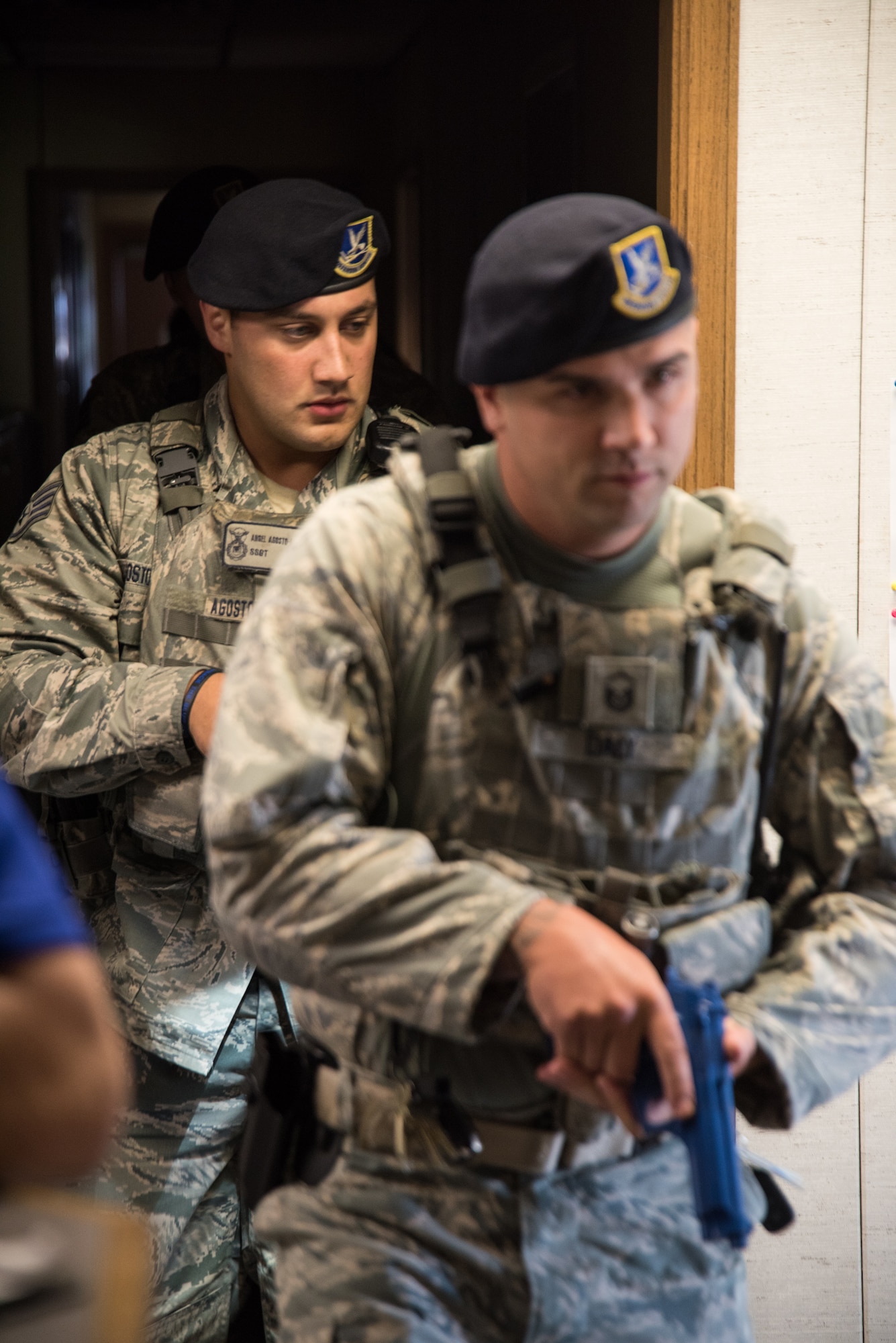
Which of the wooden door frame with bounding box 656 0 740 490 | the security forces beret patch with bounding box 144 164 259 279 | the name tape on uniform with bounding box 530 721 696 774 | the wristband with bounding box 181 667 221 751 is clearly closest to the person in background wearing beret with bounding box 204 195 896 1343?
the name tape on uniform with bounding box 530 721 696 774

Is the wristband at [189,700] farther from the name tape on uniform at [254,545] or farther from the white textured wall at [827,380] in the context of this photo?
the white textured wall at [827,380]

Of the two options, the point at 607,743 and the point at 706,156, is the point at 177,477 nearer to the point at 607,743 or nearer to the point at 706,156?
the point at 706,156

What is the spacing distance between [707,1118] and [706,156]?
155 centimetres

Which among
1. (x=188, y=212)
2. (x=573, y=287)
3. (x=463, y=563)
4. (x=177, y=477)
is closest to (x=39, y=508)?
(x=177, y=477)

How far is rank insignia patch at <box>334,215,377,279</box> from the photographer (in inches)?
88.9

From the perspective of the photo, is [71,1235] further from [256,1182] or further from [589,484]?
[589,484]

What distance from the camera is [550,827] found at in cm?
135

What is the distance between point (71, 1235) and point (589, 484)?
2.46ft

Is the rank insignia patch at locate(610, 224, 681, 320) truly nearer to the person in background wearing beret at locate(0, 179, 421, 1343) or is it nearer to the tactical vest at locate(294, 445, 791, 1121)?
the tactical vest at locate(294, 445, 791, 1121)

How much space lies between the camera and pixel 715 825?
1375 mm

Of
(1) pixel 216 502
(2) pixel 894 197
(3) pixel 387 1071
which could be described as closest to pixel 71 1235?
(3) pixel 387 1071

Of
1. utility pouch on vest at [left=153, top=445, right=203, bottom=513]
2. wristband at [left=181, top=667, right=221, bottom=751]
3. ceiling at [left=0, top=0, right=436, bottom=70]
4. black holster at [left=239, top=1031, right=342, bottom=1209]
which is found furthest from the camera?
ceiling at [left=0, top=0, right=436, bottom=70]

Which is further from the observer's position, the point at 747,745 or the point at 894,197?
the point at 894,197

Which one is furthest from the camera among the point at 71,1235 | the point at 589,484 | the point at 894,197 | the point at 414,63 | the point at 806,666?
the point at 414,63
